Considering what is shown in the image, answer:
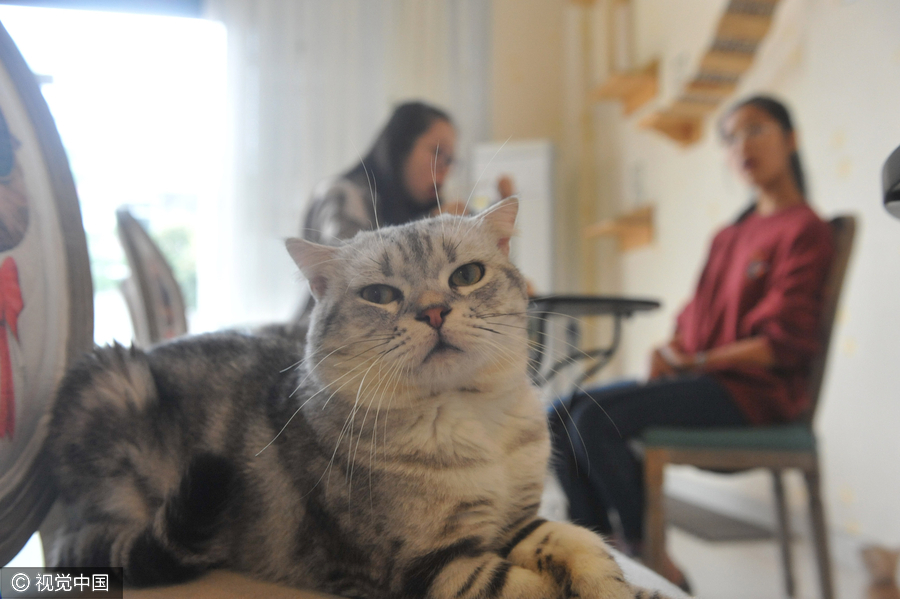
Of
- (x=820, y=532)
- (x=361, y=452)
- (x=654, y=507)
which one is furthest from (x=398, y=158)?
(x=820, y=532)

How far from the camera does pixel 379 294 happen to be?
79 cm

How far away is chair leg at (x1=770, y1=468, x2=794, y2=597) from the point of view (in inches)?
75.5

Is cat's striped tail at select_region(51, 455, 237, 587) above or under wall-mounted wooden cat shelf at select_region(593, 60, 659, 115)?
under

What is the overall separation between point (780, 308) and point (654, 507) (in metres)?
0.68

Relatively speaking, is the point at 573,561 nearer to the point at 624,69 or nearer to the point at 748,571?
the point at 748,571

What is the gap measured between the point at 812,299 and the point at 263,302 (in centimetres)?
294

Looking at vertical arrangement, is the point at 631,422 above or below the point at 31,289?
below

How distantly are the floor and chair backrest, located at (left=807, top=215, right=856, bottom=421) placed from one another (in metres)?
0.58

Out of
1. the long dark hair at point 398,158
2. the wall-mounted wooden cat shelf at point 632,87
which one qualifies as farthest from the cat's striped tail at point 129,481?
the wall-mounted wooden cat shelf at point 632,87

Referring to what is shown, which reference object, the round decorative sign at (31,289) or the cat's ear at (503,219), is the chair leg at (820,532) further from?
the round decorative sign at (31,289)

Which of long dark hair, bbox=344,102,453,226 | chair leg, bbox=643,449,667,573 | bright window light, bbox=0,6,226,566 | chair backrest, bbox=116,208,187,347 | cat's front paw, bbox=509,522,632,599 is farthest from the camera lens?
bright window light, bbox=0,6,226,566

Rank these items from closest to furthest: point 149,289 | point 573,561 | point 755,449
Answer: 1. point 573,561
2. point 755,449
3. point 149,289

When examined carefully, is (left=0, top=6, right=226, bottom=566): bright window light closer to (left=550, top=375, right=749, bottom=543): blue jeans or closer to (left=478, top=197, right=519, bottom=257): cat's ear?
(left=550, top=375, right=749, bottom=543): blue jeans

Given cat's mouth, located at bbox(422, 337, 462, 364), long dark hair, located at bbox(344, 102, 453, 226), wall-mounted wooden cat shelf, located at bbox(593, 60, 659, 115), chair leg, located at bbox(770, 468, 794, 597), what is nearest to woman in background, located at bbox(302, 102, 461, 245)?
long dark hair, located at bbox(344, 102, 453, 226)
